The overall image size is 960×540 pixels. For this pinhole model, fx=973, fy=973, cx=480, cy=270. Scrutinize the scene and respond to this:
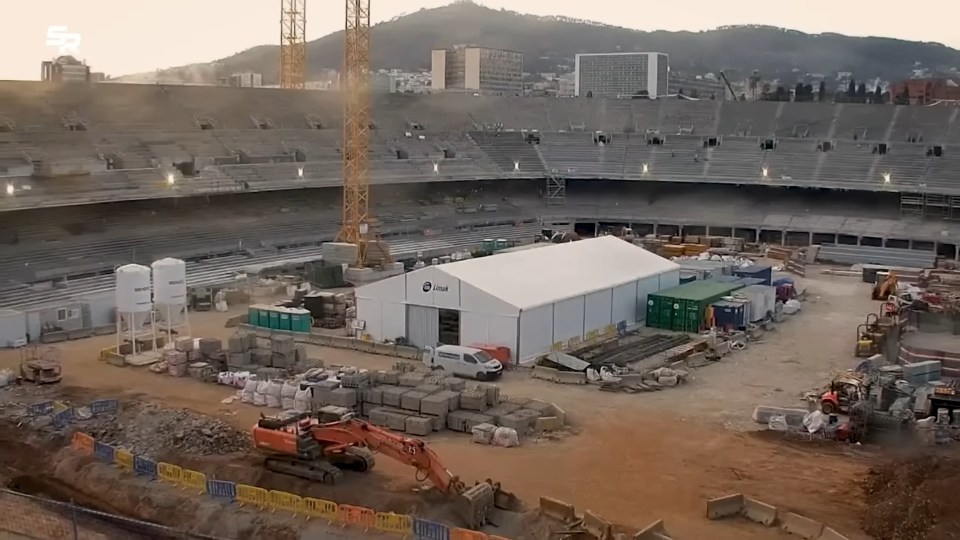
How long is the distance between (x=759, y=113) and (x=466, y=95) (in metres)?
17.6

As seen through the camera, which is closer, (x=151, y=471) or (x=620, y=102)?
(x=151, y=471)

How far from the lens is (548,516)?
13.5 m

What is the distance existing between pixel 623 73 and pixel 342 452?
572ft

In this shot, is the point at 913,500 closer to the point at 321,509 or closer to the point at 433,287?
the point at 321,509

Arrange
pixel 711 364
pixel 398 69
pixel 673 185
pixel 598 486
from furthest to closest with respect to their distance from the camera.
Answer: pixel 398 69, pixel 673 185, pixel 711 364, pixel 598 486

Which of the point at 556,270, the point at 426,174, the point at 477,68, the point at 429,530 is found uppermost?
the point at 477,68

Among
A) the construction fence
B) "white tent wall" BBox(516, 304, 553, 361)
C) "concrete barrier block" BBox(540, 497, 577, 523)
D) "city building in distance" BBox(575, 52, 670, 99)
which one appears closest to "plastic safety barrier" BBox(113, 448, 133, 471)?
the construction fence

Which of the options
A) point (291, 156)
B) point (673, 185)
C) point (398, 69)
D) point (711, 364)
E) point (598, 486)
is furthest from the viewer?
point (398, 69)

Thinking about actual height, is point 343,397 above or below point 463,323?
below

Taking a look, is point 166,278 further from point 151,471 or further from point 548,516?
point 548,516

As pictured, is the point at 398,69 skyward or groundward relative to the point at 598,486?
skyward

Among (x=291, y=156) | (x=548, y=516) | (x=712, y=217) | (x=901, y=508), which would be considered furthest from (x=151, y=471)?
(x=712, y=217)

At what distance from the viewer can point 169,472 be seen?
1491 cm

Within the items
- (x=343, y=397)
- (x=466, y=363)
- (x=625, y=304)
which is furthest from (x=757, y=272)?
(x=343, y=397)
